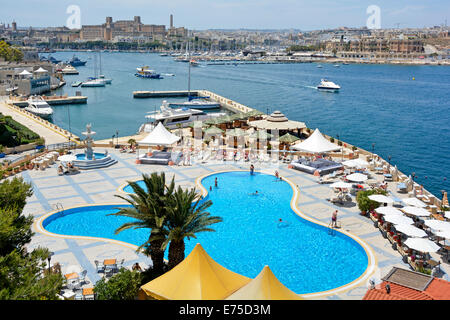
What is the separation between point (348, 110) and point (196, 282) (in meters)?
68.1

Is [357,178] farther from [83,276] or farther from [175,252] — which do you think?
[83,276]

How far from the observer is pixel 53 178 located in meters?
27.2

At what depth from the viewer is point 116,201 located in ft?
76.9

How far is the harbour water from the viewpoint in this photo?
47188mm

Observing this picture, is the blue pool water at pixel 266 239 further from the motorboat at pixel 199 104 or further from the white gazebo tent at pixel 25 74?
the white gazebo tent at pixel 25 74

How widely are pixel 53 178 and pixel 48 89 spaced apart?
65651 mm

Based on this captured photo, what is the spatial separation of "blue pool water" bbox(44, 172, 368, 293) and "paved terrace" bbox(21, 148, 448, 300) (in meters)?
0.93

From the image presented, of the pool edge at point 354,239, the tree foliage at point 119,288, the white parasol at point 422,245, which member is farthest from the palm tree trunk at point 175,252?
the white parasol at point 422,245

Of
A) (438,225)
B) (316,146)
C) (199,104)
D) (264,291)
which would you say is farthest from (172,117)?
(264,291)

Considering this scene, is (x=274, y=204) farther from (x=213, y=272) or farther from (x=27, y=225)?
(x=27, y=225)

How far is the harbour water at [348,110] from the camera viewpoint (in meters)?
47.2

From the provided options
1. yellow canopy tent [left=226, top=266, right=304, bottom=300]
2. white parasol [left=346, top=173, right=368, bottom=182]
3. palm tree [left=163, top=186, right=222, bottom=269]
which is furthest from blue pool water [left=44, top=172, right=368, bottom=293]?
yellow canopy tent [left=226, top=266, right=304, bottom=300]

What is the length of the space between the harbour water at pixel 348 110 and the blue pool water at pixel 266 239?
693 inches
